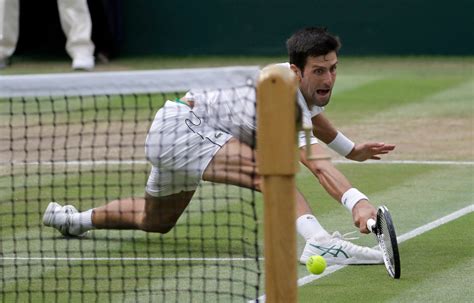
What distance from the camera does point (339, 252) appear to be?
783 centimetres

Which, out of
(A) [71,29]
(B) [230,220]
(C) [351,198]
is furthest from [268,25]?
(C) [351,198]

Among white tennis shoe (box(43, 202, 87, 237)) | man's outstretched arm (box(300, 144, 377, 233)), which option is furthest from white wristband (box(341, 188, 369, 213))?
white tennis shoe (box(43, 202, 87, 237))

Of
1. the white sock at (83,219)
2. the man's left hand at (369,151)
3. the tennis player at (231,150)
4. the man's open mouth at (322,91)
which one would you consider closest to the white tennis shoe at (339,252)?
the tennis player at (231,150)

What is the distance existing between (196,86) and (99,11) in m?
13.4

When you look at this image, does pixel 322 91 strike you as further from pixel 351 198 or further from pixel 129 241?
pixel 129 241

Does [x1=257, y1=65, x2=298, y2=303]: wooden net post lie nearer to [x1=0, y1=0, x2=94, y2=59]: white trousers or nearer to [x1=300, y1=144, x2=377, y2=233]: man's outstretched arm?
[x1=300, y1=144, x2=377, y2=233]: man's outstretched arm

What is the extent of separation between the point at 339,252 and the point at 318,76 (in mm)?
1086

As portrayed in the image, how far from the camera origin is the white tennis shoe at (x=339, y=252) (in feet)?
25.4

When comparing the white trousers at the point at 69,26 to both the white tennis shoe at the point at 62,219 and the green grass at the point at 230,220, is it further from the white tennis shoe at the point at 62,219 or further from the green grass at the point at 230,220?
the white tennis shoe at the point at 62,219

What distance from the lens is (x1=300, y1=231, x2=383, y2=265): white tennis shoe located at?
7.75 m

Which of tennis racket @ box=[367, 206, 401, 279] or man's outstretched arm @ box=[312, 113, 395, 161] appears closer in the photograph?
tennis racket @ box=[367, 206, 401, 279]

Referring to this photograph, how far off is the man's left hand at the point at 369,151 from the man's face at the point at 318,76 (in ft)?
1.92

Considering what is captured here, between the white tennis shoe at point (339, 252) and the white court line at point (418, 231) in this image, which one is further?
the white tennis shoe at point (339, 252)

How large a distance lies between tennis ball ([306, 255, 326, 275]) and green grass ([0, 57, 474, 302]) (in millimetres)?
77
